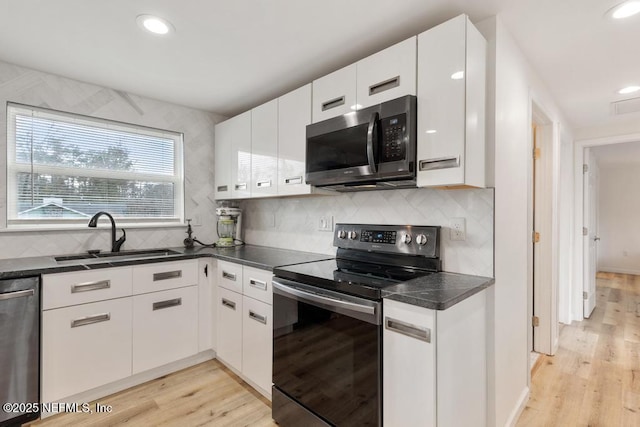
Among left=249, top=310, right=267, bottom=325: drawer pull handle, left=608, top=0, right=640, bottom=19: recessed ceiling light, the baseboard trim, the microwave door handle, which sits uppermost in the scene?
left=608, top=0, right=640, bottom=19: recessed ceiling light

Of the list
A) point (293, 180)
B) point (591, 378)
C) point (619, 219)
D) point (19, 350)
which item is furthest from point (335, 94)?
point (619, 219)

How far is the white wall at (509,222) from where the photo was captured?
63.1 inches

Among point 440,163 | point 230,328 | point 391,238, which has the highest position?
point 440,163

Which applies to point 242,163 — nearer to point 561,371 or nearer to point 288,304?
point 288,304

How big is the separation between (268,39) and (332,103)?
0.54 meters

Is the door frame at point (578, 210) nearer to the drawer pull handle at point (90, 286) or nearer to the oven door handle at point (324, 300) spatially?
the oven door handle at point (324, 300)

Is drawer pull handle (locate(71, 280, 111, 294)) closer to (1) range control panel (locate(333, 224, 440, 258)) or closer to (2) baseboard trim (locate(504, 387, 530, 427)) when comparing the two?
(1) range control panel (locate(333, 224, 440, 258))

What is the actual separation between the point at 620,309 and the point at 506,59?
13.9 feet

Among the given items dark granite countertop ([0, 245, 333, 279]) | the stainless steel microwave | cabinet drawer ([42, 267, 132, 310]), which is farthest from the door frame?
cabinet drawer ([42, 267, 132, 310])

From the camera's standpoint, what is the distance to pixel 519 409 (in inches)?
76.1

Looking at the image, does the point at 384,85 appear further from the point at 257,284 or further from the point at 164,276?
the point at 164,276

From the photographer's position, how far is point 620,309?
159 inches

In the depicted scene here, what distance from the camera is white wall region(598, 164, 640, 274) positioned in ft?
20.7

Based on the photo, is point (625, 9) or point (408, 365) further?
point (625, 9)
